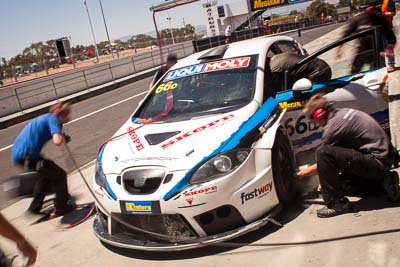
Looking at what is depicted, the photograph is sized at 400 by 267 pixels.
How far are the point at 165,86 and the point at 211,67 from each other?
Result: 0.65m

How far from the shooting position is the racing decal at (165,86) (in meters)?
5.16

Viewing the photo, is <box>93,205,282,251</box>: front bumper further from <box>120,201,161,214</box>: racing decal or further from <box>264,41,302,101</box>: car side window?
<box>264,41,302,101</box>: car side window

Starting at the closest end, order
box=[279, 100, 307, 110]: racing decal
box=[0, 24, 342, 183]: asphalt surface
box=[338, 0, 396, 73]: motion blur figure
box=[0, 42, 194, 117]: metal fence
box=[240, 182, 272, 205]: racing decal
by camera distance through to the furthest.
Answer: box=[240, 182, 272, 205]: racing decal → box=[279, 100, 307, 110]: racing decal → box=[338, 0, 396, 73]: motion blur figure → box=[0, 24, 342, 183]: asphalt surface → box=[0, 42, 194, 117]: metal fence

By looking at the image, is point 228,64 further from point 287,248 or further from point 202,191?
point 287,248

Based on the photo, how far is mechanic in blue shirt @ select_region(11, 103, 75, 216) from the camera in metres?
5.09

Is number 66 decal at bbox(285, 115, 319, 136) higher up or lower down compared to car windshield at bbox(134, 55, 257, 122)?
lower down

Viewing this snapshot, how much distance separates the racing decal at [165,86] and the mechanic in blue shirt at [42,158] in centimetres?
114

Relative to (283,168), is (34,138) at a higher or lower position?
higher

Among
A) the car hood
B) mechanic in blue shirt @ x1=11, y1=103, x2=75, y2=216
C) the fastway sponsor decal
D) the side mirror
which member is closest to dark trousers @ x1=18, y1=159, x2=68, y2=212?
mechanic in blue shirt @ x1=11, y1=103, x2=75, y2=216

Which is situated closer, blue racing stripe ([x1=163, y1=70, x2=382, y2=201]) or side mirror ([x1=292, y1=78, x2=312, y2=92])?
blue racing stripe ([x1=163, y1=70, x2=382, y2=201])

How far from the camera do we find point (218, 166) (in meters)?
3.54

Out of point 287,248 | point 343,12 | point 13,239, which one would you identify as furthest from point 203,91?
point 343,12

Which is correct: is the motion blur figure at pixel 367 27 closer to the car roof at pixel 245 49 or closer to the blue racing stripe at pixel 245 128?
the blue racing stripe at pixel 245 128

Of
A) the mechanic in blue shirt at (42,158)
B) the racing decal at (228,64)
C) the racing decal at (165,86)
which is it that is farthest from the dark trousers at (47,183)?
the racing decal at (228,64)
